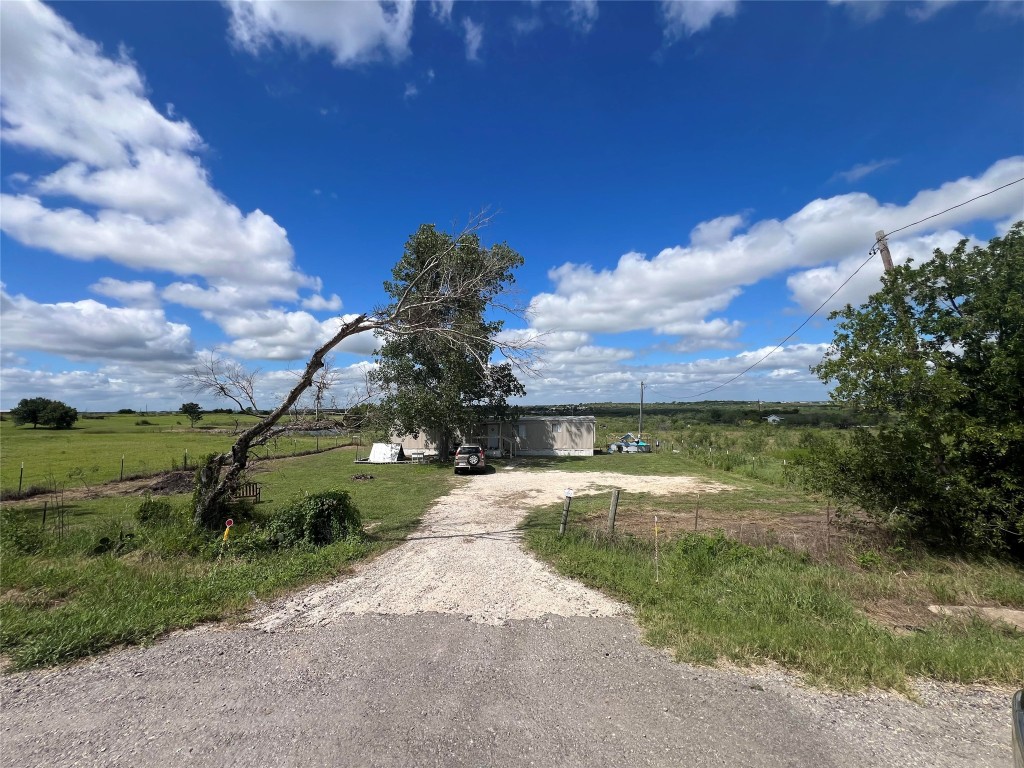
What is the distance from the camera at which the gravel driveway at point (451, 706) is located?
3.17 m

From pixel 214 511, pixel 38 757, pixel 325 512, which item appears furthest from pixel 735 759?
pixel 214 511

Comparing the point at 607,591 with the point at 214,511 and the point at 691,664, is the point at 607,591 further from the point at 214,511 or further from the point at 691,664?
the point at 214,511

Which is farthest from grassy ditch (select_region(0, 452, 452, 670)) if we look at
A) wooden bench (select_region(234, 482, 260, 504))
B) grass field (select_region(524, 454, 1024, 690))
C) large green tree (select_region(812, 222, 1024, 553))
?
large green tree (select_region(812, 222, 1024, 553))

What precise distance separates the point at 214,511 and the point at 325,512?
83.4 inches

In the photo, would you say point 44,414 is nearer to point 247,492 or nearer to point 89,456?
point 89,456

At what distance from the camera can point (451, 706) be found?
373cm

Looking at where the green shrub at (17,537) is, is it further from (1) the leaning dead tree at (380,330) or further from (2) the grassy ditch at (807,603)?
(2) the grassy ditch at (807,603)

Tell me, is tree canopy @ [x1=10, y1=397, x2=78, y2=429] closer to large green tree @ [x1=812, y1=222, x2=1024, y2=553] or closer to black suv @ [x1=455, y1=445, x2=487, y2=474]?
black suv @ [x1=455, y1=445, x2=487, y2=474]

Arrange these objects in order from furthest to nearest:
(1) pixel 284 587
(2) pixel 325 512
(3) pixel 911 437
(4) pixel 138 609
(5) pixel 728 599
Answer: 1. (3) pixel 911 437
2. (2) pixel 325 512
3. (1) pixel 284 587
4. (5) pixel 728 599
5. (4) pixel 138 609

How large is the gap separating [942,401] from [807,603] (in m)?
5.65

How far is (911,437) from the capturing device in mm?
9602

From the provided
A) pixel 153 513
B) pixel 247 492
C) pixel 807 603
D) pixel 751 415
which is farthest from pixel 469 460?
pixel 751 415

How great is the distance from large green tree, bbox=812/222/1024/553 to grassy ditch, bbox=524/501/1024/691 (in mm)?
1158

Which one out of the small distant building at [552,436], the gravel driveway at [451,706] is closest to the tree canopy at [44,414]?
the small distant building at [552,436]
